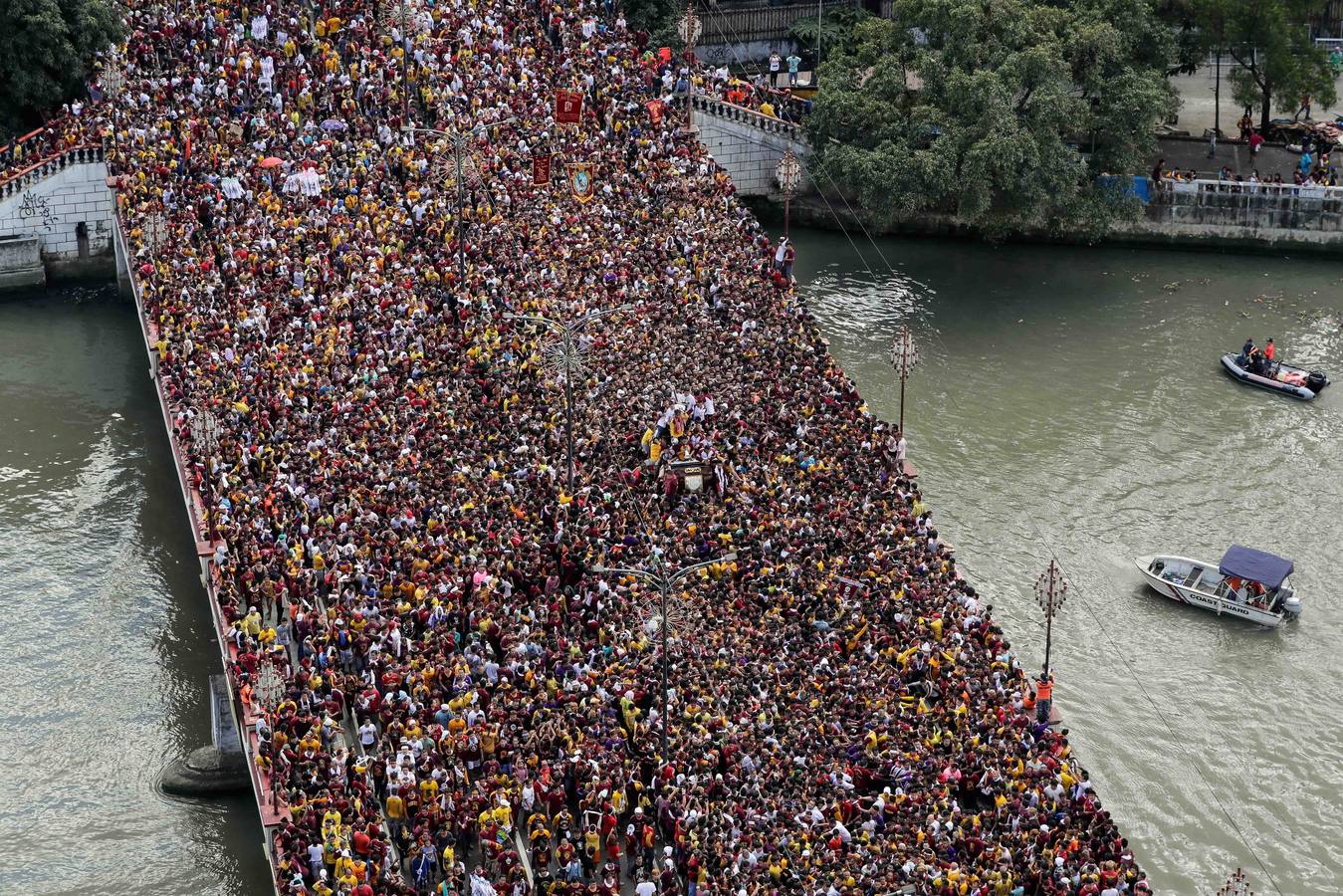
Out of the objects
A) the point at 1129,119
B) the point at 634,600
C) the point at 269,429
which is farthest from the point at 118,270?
the point at 1129,119

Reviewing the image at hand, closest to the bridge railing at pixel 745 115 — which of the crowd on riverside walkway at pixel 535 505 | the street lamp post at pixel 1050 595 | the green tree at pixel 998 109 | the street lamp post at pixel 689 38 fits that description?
the street lamp post at pixel 689 38

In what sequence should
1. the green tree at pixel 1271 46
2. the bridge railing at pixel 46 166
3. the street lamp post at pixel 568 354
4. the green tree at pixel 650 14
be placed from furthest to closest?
the green tree at pixel 650 14
the green tree at pixel 1271 46
the bridge railing at pixel 46 166
the street lamp post at pixel 568 354

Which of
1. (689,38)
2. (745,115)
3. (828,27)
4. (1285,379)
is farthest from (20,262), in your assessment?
(1285,379)

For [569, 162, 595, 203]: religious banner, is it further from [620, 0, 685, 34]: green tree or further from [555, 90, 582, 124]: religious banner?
[620, 0, 685, 34]: green tree

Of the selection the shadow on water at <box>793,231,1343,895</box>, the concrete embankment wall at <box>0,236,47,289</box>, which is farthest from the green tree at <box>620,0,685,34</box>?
the concrete embankment wall at <box>0,236,47,289</box>

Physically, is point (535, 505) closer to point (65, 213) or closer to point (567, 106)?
point (567, 106)

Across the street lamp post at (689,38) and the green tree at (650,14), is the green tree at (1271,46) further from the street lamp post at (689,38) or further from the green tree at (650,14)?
the green tree at (650,14)

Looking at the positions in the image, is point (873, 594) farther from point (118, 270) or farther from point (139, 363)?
point (118, 270)
